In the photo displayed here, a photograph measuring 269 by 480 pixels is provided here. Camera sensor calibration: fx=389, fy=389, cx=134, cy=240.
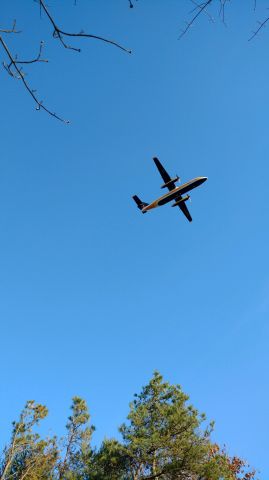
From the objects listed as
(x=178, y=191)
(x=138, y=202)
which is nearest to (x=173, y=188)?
(x=178, y=191)

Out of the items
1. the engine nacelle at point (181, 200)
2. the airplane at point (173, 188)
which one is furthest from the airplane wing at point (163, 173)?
the engine nacelle at point (181, 200)

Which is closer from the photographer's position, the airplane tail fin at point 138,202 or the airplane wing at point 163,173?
the airplane wing at point 163,173

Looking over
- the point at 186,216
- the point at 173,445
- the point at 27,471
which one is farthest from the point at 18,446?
the point at 186,216

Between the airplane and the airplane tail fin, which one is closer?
the airplane

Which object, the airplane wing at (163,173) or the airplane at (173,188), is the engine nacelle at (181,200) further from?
the airplane wing at (163,173)

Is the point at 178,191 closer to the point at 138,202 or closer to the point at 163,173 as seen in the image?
→ the point at 163,173

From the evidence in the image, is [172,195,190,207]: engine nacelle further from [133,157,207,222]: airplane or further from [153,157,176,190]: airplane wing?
[153,157,176,190]: airplane wing

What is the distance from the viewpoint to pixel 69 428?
23312mm

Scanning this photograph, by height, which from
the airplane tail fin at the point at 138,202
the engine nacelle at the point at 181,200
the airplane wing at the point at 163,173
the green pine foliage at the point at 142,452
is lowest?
the green pine foliage at the point at 142,452

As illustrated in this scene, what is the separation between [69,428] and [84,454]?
2.73 metres

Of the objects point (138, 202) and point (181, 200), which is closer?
point (181, 200)

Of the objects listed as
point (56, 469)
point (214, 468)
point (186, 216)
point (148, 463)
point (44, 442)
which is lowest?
point (214, 468)

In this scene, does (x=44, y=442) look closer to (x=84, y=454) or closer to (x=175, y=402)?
(x=84, y=454)

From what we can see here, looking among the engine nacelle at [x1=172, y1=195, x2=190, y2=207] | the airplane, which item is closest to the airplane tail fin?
the airplane
